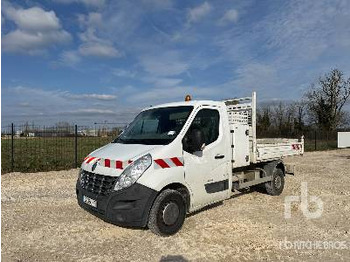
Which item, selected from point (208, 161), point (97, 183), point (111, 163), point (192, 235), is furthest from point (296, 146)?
point (97, 183)

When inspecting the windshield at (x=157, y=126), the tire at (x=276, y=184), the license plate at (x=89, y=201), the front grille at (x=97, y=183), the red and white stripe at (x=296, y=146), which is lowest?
the tire at (x=276, y=184)

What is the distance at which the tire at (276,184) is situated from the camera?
27.8 ft

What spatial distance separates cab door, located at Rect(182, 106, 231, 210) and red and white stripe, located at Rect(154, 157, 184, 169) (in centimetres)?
14

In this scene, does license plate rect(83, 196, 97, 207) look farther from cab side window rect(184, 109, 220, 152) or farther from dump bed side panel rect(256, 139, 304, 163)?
dump bed side panel rect(256, 139, 304, 163)

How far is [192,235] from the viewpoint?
5.54 metres

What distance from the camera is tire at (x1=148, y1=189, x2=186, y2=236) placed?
5152mm

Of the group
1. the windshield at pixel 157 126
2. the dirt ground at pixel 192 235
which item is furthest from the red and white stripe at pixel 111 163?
the dirt ground at pixel 192 235

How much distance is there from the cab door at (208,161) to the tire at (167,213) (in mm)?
338

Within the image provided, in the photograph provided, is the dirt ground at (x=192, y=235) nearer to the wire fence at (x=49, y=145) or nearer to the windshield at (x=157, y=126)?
the windshield at (x=157, y=126)

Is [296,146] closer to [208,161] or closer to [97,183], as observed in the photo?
[208,161]

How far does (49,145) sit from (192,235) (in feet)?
43.6

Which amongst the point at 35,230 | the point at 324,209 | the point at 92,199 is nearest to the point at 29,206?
the point at 35,230

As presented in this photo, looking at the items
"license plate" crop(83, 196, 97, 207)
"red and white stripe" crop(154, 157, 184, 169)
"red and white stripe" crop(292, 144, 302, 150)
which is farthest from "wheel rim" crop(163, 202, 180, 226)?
"red and white stripe" crop(292, 144, 302, 150)

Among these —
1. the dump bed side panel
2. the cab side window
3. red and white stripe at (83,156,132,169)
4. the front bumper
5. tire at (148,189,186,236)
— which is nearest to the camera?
the front bumper
